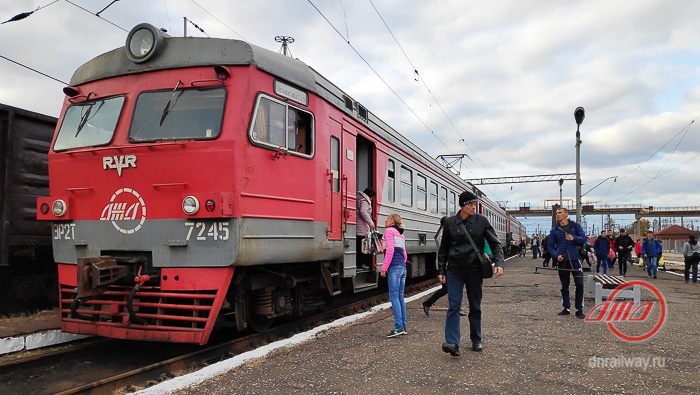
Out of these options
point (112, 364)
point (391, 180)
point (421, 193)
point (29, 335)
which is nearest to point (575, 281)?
point (391, 180)

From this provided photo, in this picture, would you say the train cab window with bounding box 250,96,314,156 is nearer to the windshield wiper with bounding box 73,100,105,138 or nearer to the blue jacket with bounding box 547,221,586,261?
the windshield wiper with bounding box 73,100,105,138

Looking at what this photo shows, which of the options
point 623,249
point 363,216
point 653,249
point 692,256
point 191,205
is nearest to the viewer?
point 191,205

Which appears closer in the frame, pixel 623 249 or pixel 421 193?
pixel 421 193

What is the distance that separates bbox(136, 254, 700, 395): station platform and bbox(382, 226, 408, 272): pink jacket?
93 cm

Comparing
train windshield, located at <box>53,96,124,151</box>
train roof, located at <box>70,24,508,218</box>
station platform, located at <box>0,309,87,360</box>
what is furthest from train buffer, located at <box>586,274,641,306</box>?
station platform, located at <box>0,309,87,360</box>

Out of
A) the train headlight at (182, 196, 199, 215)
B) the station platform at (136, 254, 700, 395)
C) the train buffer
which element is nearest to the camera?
the station platform at (136, 254, 700, 395)

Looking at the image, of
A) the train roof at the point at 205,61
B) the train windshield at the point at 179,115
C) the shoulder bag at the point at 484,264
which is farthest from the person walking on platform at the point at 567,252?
the train windshield at the point at 179,115

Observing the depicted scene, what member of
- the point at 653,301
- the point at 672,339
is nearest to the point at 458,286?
the point at 672,339

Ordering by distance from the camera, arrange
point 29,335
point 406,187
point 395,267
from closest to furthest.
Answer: point 29,335, point 395,267, point 406,187

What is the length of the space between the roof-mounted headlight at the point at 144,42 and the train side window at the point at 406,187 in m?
5.97

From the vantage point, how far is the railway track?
458cm

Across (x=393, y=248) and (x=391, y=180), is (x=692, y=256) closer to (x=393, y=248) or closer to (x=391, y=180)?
(x=391, y=180)

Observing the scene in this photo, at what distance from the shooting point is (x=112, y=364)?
18.0 ft

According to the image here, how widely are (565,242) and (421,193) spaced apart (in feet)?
14.9
